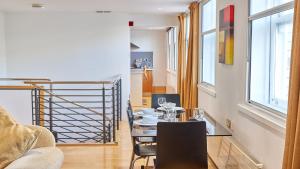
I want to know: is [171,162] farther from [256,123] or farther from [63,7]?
[63,7]

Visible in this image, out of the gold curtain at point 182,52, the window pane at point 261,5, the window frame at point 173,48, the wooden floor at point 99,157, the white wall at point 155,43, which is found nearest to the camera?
the window pane at point 261,5

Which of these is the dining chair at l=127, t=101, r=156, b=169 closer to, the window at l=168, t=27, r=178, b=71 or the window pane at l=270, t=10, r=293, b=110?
the window pane at l=270, t=10, r=293, b=110

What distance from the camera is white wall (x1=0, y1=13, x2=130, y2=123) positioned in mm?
7609

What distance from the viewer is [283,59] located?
281cm

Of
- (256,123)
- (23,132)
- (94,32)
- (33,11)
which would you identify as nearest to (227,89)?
(256,123)

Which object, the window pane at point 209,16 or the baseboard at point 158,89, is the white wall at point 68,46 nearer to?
the window pane at point 209,16

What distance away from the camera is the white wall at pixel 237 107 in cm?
272

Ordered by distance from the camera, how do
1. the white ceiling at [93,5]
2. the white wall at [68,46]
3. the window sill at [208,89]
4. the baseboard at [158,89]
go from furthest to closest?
the baseboard at [158,89] < the white wall at [68,46] < the white ceiling at [93,5] < the window sill at [208,89]

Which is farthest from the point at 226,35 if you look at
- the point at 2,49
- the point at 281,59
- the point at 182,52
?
the point at 2,49

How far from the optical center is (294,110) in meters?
1.96

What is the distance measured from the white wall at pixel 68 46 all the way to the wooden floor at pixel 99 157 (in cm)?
282

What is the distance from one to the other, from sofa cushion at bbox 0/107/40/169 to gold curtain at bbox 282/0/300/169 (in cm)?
164

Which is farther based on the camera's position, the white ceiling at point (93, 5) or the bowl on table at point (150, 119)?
the white ceiling at point (93, 5)

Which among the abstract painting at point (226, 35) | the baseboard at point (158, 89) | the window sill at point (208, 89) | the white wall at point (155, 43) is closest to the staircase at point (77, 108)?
the window sill at point (208, 89)
